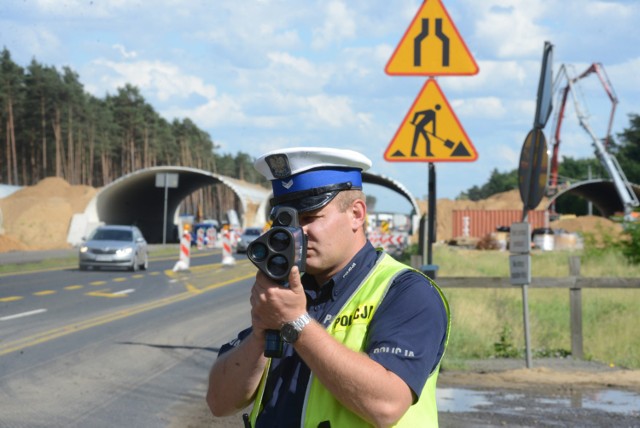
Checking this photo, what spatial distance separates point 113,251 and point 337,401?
1271 inches

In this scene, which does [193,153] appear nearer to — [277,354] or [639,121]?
[639,121]

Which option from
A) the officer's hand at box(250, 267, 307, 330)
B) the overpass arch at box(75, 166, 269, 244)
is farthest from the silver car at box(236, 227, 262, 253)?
the officer's hand at box(250, 267, 307, 330)

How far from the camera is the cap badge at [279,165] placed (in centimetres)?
322

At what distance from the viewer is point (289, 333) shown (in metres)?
2.88

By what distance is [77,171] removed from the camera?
10475cm

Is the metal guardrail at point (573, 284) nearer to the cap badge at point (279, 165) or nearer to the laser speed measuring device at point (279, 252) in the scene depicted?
the cap badge at point (279, 165)

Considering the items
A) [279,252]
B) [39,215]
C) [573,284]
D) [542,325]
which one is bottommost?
[542,325]

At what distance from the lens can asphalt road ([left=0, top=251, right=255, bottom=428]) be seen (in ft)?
31.6

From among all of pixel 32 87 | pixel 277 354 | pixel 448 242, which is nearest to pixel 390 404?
pixel 277 354

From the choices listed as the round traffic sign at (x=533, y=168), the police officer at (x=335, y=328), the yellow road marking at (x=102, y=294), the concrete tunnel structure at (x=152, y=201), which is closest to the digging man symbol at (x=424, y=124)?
the round traffic sign at (x=533, y=168)

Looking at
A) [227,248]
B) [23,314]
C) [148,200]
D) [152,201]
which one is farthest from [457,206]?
[23,314]

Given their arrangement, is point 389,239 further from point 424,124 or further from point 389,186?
point 424,124

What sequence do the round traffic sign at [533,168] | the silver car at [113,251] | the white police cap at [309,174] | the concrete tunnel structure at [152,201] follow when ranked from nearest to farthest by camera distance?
the white police cap at [309,174]
the round traffic sign at [533,168]
the silver car at [113,251]
the concrete tunnel structure at [152,201]

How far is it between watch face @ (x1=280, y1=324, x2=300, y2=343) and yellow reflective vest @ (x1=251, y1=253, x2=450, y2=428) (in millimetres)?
230
